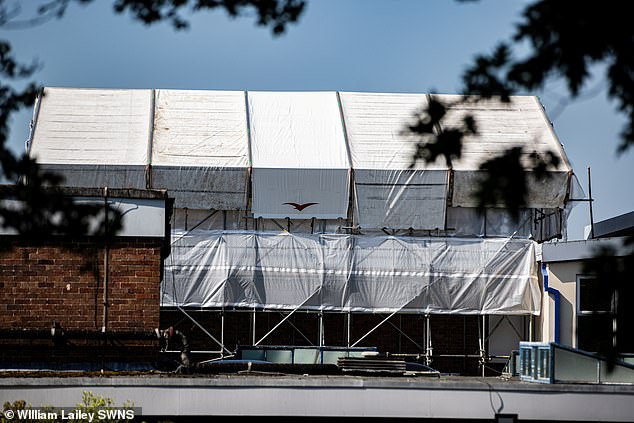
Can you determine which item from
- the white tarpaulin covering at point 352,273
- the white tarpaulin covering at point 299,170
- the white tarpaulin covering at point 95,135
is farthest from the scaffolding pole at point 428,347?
the white tarpaulin covering at point 95,135

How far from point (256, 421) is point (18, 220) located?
7.04m

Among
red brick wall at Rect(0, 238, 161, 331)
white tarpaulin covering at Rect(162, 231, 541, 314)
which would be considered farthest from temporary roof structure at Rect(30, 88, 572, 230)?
red brick wall at Rect(0, 238, 161, 331)

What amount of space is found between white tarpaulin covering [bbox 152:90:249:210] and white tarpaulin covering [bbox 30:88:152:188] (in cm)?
47

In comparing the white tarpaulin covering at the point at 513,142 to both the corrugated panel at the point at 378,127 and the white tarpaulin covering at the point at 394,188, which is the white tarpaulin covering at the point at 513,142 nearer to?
the white tarpaulin covering at the point at 394,188

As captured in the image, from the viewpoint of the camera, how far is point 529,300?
30141mm

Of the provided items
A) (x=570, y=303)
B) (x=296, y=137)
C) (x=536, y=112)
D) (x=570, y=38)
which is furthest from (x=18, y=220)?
(x=536, y=112)

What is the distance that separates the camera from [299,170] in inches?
1178

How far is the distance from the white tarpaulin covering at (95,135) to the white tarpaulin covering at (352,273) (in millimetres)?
2477

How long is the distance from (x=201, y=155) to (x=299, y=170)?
2.66 metres

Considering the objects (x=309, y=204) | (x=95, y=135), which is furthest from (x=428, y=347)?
(x=95, y=135)

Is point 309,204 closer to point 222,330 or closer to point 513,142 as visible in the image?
point 222,330

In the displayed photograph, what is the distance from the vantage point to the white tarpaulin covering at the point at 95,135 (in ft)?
97.2

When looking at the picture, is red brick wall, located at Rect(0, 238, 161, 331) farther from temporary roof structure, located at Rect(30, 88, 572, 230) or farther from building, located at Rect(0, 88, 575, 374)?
temporary roof structure, located at Rect(30, 88, 572, 230)

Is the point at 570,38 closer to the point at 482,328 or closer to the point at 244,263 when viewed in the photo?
the point at 244,263
